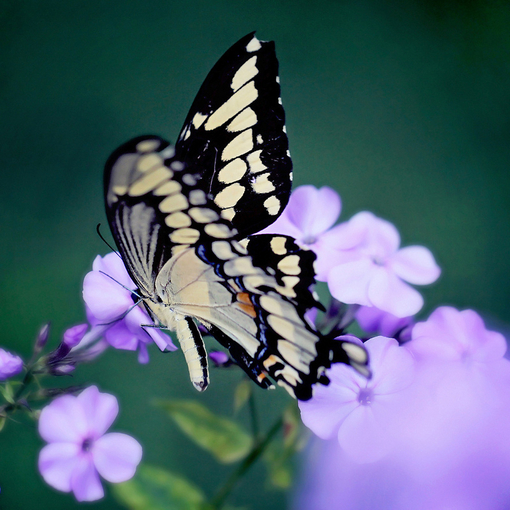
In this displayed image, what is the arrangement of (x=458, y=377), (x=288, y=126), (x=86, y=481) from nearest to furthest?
(x=458, y=377) < (x=86, y=481) < (x=288, y=126)

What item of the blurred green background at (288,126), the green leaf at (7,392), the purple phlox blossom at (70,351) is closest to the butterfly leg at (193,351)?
the purple phlox blossom at (70,351)

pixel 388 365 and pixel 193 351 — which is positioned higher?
pixel 388 365

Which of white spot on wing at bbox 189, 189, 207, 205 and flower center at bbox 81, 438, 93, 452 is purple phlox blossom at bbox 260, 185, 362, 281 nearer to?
white spot on wing at bbox 189, 189, 207, 205

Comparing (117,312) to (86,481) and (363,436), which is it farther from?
(363,436)

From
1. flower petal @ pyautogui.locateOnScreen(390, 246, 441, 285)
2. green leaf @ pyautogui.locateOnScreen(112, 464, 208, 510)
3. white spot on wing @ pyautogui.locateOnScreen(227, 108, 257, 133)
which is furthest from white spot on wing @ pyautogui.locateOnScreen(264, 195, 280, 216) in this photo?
green leaf @ pyautogui.locateOnScreen(112, 464, 208, 510)

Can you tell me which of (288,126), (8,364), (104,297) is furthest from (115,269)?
(288,126)

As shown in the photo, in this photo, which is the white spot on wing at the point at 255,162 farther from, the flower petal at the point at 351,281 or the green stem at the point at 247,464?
the green stem at the point at 247,464
